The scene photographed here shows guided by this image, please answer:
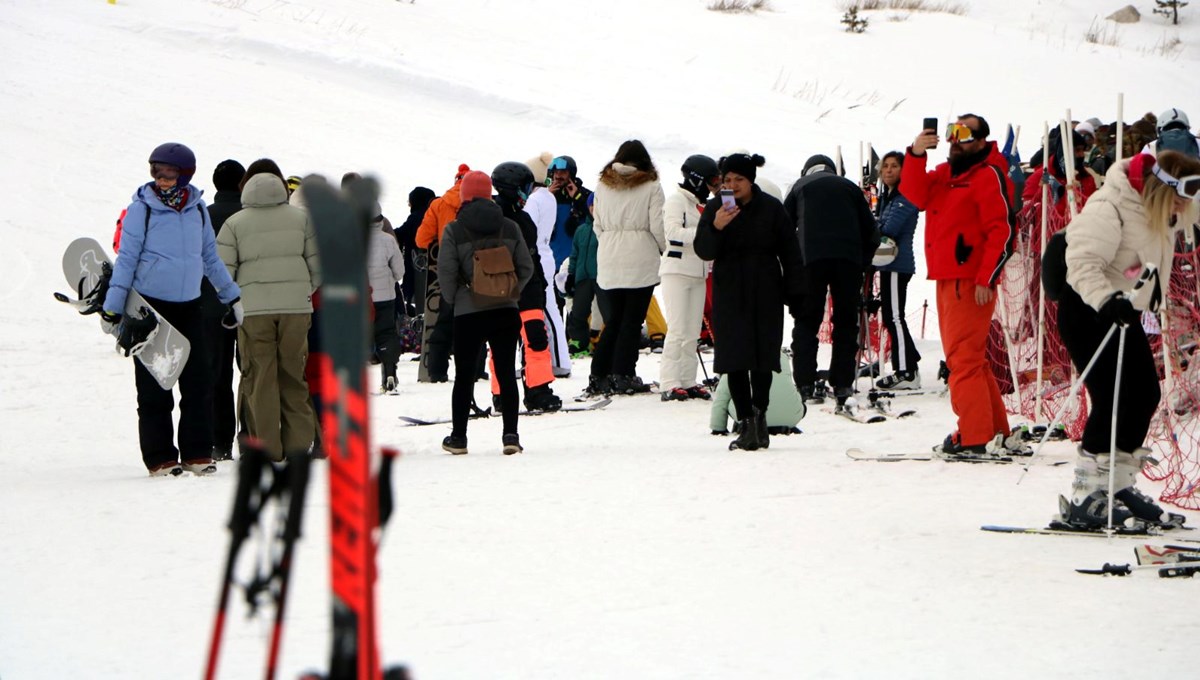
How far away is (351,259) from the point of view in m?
1.76

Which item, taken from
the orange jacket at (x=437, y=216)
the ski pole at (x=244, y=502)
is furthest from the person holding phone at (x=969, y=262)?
the ski pole at (x=244, y=502)

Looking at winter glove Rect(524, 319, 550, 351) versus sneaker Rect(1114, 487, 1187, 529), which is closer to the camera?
sneaker Rect(1114, 487, 1187, 529)

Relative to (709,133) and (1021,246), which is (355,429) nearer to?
(1021,246)

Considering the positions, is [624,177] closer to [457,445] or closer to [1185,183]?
[457,445]

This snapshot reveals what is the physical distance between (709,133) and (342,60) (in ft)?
23.5

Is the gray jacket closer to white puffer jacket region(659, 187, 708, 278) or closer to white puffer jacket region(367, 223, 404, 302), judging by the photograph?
white puffer jacket region(659, 187, 708, 278)

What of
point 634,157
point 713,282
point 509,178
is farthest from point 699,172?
point 713,282

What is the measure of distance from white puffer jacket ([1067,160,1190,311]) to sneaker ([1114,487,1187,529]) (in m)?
0.86

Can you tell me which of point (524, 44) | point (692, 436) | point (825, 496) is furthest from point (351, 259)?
point (524, 44)

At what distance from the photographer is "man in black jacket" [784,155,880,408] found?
1073 cm

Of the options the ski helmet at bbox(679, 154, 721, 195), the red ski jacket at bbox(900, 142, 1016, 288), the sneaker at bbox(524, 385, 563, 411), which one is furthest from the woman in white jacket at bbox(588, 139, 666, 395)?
the red ski jacket at bbox(900, 142, 1016, 288)

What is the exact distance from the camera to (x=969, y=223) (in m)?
8.38

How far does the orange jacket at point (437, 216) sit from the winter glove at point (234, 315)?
3.00 m

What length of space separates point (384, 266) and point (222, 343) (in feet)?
10.4
